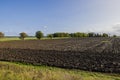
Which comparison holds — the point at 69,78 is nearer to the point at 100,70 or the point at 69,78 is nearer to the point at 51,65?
the point at 100,70

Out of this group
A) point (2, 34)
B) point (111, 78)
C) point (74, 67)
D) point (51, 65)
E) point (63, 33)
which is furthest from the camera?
point (63, 33)

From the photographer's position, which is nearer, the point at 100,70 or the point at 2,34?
the point at 100,70

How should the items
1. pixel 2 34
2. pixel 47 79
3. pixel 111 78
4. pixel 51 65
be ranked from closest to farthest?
pixel 47 79 < pixel 111 78 < pixel 51 65 < pixel 2 34

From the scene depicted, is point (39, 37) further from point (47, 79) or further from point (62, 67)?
point (47, 79)

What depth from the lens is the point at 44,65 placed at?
65.6 ft

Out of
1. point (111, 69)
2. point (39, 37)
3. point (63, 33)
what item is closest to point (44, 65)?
point (111, 69)

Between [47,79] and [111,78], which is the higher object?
→ [47,79]

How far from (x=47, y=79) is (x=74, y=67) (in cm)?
910

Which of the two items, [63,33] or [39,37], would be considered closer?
[39,37]

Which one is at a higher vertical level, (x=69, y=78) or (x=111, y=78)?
(x=69, y=78)

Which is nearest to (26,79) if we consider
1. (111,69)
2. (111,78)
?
(111,78)

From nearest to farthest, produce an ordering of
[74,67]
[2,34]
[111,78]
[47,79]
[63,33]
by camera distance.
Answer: [47,79], [111,78], [74,67], [2,34], [63,33]

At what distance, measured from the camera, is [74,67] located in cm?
1853

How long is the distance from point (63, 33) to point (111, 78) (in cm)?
18109
